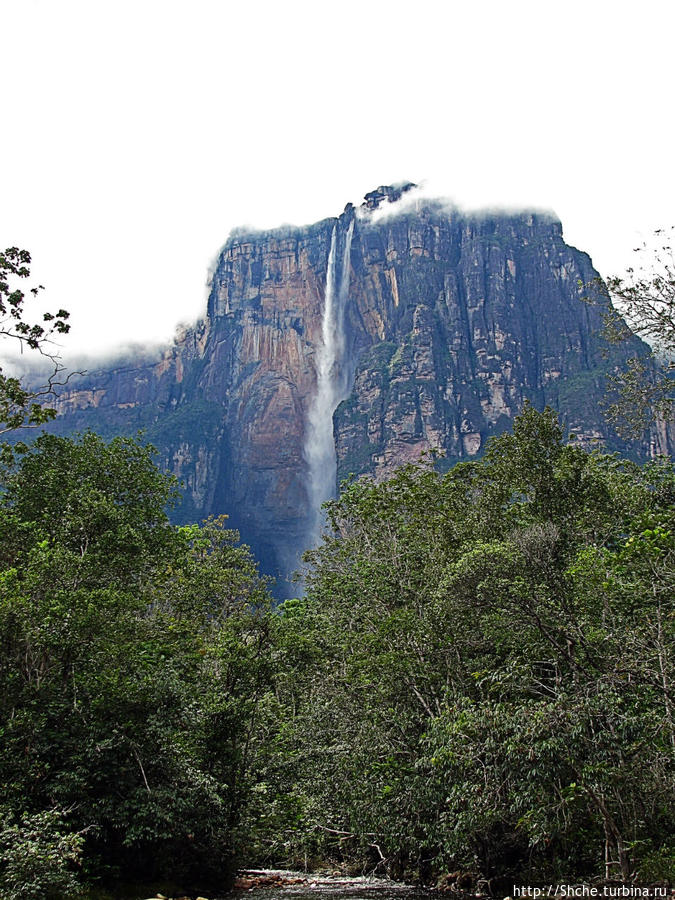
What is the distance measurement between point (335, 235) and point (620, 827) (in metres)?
117

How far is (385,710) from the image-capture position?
18.1m

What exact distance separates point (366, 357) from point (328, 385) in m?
8.39

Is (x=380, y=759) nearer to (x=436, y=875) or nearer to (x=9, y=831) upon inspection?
(x=436, y=875)

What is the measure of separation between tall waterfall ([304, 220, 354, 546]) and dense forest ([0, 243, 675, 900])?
262 feet

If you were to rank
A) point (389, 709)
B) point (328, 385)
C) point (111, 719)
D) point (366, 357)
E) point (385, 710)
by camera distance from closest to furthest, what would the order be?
point (111, 719) < point (389, 709) < point (385, 710) < point (366, 357) < point (328, 385)

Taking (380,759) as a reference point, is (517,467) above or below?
above

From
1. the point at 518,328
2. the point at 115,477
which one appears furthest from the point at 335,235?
the point at 115,477

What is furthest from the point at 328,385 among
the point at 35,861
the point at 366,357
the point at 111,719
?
the point at 35,861

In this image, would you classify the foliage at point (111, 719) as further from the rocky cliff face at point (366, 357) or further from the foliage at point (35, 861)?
the rocky cliff face at point (366, 357)

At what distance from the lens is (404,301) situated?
112 metres

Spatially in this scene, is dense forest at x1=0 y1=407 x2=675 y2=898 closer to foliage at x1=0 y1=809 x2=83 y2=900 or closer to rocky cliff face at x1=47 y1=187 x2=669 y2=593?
foliage at x1=0 y1=809 x2=83 y2=900

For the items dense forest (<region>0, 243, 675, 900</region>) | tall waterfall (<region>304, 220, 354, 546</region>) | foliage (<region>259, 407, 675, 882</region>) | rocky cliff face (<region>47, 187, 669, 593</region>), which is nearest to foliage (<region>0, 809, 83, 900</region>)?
dense forest (<region>0, 243, 675, 900</region>)

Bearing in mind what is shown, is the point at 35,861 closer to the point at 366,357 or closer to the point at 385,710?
the point at 385,710

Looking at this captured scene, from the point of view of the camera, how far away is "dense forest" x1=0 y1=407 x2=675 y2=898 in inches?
464
